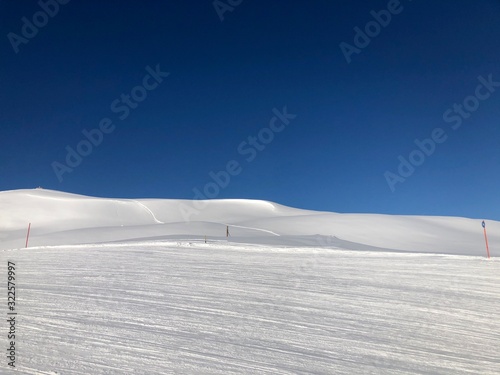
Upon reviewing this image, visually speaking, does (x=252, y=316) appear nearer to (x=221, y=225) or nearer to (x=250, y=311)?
(x=250, y=311)

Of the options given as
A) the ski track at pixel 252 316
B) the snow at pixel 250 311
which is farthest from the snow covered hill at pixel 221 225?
the ski track at pixel 252 316

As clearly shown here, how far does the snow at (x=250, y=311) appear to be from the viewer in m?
A: 5.28

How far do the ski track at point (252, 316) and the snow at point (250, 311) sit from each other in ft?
0.08

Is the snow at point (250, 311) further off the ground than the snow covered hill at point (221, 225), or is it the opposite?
the snow covered hill at point (221, 225)

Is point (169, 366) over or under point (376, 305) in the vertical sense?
under

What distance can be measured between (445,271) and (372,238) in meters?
14.5

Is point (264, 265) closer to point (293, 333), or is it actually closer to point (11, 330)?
point (293, 333)

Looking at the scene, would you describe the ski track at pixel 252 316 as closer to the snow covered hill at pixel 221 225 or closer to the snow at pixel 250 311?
the snow at pixel 250 311

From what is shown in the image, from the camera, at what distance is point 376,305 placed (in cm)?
738

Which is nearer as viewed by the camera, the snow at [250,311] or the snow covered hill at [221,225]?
the snow at [250,311]

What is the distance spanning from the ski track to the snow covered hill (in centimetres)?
646

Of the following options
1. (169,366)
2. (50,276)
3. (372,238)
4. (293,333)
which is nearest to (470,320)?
(293,333)

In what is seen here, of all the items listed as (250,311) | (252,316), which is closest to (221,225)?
(250,311)

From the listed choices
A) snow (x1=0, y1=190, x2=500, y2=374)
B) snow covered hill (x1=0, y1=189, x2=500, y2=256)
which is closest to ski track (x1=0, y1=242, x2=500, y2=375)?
snow (x1=0, y1=190, x2=500, y2=374)
